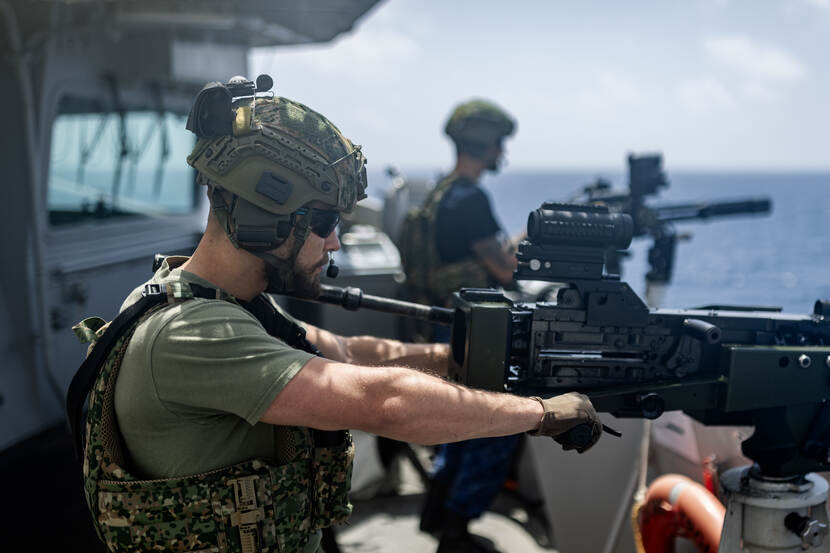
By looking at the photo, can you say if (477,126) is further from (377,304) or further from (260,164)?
(260,164)

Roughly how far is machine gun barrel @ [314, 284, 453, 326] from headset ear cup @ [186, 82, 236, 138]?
23.2 inches

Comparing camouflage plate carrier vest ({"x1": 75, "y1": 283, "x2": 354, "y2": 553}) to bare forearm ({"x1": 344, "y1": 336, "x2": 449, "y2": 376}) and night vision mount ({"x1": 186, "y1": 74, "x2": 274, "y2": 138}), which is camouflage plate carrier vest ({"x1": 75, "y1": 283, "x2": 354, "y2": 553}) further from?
bare forearm ({"x1": 344, "y1": 336, "x2": 449, "y2": 376})

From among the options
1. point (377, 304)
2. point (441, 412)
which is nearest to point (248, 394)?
point (441, 412)

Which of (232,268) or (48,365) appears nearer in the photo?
(232,268)

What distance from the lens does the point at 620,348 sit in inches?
84.4

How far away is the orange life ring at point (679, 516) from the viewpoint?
2600 millimetres

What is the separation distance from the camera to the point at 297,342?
6.75ft

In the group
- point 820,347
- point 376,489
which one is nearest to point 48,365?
point 376,489

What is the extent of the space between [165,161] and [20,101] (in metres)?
1.81

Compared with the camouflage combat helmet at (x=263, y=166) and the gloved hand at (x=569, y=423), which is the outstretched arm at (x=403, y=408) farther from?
the camouflage combat helmet at (x=263, y=166)

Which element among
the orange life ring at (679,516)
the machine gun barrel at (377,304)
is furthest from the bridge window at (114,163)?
the orange life ring at (679,516)

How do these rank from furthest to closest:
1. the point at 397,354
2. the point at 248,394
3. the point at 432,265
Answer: the point at 432,265
the point at 397,354
the point at 248,394

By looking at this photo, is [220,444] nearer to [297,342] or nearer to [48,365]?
[297,342]

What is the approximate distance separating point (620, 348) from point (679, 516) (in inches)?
38.7
